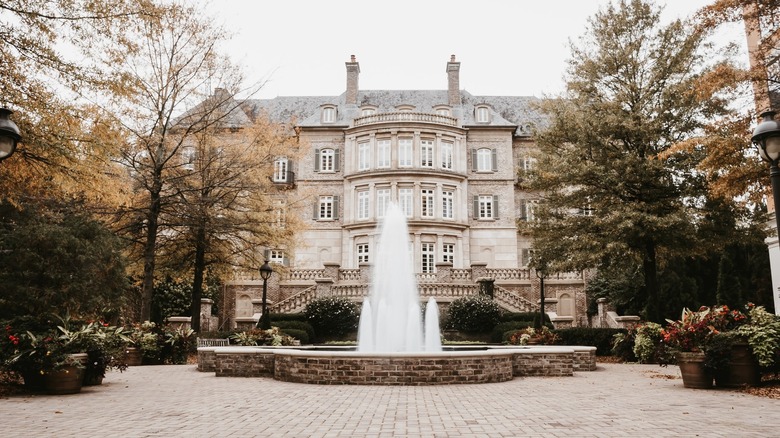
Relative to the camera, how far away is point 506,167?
1630 inches

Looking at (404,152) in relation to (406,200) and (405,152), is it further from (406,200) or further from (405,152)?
(406,200)

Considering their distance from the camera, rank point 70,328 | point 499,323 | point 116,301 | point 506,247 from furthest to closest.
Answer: point 506,247, point 499,323, point 116,301, point 70,328

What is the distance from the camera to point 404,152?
3938cm

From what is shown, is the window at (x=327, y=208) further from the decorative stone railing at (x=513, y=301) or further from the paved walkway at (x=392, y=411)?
the paved walkway at (x=392, y=411)

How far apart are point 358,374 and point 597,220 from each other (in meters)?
12.1

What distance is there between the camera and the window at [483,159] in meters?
41.4

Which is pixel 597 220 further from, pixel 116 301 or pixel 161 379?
pixel 116 301

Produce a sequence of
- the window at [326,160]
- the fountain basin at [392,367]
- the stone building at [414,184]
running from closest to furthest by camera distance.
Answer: the fountain basin at [392,367] → the stone building at [414,184] → the window at [326,160]

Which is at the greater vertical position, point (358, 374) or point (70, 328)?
point (70, 328)

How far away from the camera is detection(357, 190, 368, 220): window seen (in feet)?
129

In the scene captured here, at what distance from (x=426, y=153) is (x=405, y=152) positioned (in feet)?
4.91

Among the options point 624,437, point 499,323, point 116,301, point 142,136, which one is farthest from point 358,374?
point 499,323

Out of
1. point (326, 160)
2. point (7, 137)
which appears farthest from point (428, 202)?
point (7, 137)

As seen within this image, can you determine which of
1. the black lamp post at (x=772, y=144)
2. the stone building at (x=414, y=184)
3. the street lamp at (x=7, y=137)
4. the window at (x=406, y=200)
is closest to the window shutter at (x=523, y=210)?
the stone building at (x=414, y=184)
